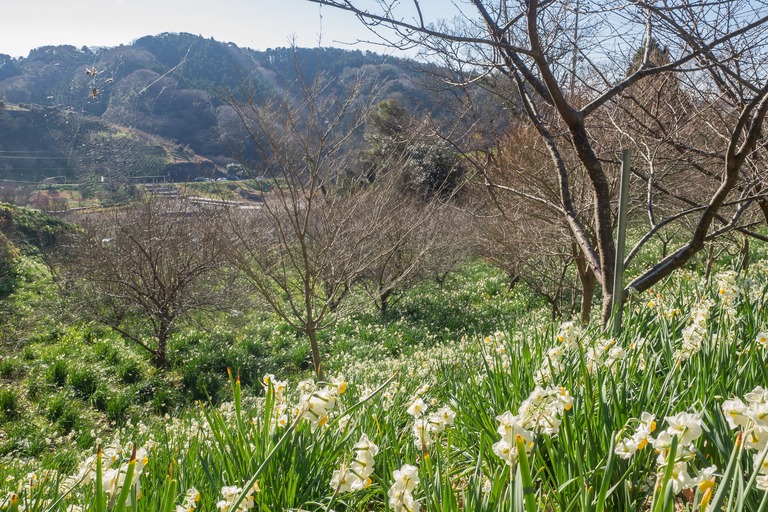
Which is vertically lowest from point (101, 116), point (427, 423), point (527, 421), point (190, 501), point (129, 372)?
point (129, 372)

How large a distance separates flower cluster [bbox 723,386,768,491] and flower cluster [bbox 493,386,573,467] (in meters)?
0.38

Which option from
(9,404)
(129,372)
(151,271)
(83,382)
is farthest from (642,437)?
A: (151,271)

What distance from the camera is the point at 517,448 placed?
3.19ft

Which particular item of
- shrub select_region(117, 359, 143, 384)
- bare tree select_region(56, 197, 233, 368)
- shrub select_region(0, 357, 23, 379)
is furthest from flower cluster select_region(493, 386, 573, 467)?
shrub select_region(0, 357, 23, 379)

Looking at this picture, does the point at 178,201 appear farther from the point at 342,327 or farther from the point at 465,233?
the point at 465,233

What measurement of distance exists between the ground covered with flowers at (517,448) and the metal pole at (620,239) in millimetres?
100

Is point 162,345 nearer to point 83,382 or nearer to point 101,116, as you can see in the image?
point 83,382

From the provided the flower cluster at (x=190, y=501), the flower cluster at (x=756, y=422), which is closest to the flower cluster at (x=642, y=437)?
the flower cluster at (x=756, y=422)

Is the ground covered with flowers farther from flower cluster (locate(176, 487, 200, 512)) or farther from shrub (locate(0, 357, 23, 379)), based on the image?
shrub (locate(0, 357, 23, 379))

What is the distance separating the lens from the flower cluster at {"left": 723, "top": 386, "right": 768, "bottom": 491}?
0.88 metres

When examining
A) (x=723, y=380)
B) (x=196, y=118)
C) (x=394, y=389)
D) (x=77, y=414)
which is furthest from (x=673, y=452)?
(x=196, y=118)

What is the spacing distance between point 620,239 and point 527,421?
1607 mm

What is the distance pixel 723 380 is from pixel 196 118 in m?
10.3

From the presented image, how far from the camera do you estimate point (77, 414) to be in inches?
239
